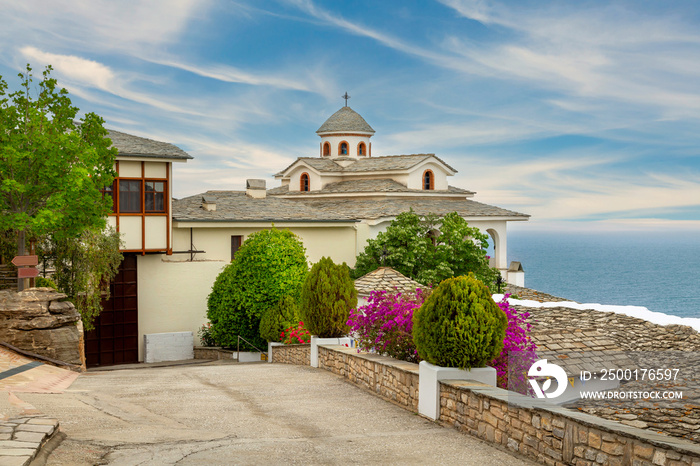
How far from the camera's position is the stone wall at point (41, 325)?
51.1 ft

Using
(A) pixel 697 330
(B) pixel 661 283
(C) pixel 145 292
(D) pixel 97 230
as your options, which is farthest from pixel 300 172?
(B) pixel 661 283

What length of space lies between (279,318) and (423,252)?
9350 millimetres

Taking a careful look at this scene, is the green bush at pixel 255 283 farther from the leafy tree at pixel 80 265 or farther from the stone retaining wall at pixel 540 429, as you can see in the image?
the stone retaining wall at pixel 540 429

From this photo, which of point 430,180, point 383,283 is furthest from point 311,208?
point 383,283

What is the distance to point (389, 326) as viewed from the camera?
11844 mm

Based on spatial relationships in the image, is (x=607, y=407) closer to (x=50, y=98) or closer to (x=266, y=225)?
(x=50, y=98)

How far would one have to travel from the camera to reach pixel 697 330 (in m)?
17.4

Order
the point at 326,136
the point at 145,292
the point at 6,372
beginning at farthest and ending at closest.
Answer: the point at 326,136, the point at 145,292, the point at 6,372

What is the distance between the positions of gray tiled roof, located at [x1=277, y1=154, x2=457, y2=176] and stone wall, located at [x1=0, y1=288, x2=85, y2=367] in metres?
25.6

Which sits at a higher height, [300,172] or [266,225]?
[300,172]

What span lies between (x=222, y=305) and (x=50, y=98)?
29.5 feet

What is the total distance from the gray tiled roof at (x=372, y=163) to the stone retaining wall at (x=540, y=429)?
29901 mm

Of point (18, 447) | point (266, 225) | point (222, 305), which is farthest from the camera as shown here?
point (266, 225)

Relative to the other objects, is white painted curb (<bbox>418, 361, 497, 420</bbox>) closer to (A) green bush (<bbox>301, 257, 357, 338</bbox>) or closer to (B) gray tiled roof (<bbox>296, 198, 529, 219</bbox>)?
(A) green bush (<bbox>301, 257, 357, 338</bbox>)
